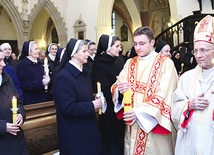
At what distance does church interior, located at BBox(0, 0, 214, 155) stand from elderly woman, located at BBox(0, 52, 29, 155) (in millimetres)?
496

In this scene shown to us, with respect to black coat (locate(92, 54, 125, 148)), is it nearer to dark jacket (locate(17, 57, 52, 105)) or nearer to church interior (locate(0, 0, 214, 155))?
church interior (locate(0, 0, 214, 155))

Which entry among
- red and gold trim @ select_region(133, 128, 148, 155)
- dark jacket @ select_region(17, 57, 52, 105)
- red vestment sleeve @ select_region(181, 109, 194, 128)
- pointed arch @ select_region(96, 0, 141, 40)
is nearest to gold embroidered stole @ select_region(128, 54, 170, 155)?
red and gold trim @ select_region(133, 128, 148, 155)

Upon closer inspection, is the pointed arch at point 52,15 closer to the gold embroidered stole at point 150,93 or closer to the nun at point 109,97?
the nun at point 109,97

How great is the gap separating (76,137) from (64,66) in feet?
2.13

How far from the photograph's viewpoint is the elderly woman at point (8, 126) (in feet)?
7.07

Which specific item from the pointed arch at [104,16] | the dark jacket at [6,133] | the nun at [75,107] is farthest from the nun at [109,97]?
the pointed arch at [104,16]

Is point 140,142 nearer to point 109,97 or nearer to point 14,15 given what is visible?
point 109,97

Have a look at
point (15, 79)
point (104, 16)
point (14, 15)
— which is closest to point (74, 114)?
point (15, 79)

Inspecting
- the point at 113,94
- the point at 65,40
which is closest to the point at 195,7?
the point at 65,40

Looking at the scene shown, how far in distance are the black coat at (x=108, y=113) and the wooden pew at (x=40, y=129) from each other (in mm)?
606

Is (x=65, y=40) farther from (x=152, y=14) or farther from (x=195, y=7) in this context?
(x=195, y=7)

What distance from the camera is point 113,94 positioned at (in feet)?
8.57

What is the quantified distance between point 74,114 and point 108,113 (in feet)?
1.81

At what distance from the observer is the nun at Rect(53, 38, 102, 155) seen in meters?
2.33
